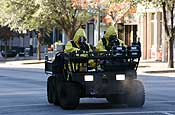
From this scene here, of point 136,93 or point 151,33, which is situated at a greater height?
point 151,33

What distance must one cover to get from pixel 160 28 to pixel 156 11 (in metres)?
1.52

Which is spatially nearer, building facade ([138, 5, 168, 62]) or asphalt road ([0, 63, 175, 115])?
asphalt road ([0, 63, 175, 115])

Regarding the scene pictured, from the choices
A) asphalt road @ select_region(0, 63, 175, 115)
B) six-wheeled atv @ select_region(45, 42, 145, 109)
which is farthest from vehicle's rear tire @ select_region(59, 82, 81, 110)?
asphalt road @ select_region(0, 63, 175, 115)

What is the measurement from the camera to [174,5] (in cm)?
3450

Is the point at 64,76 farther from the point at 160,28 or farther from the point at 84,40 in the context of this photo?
the point at 160,28

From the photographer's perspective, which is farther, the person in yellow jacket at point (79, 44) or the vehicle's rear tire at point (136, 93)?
the person in yellow jacket at point (79, 44)

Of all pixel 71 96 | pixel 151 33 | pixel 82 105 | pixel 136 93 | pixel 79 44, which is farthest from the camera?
pixel 151 33

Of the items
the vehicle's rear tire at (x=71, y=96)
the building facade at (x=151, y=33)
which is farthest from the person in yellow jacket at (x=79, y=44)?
the building facade at (x=151, y=33)

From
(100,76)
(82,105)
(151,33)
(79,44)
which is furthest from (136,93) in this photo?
(151,33)

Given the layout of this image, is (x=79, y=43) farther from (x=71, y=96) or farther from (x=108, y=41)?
(x=71, y=96)

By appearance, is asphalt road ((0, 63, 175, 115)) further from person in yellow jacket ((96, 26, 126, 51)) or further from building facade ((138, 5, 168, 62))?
building facade ((138, 5, 168, 62))

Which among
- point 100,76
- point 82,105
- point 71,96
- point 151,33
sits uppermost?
point 151,33

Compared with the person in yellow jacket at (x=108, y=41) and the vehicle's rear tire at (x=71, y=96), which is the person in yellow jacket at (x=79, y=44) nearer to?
the person in yellow jacket at (x=108, y=41)

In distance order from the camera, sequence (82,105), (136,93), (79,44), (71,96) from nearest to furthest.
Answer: (71,96) < (136,93) < (79,44) < (82,105)
